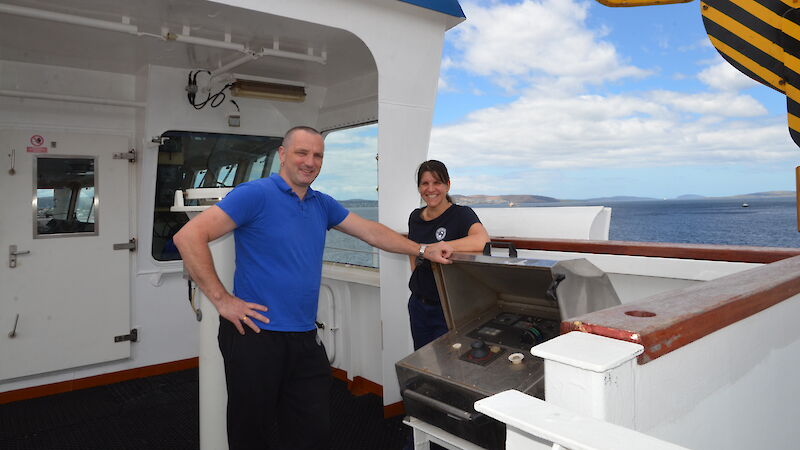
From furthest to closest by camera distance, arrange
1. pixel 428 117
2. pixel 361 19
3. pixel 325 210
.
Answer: pixel 428 117 < pixel 361 19 < pixel 325 210

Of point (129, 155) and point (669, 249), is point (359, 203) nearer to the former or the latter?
point (129, 155)

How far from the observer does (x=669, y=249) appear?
236 centimetres

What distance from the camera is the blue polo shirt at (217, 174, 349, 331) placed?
2.16 meters

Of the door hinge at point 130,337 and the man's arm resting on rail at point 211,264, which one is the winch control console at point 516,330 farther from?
the door hinge at point 130,337

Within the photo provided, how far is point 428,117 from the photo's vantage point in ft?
12.1

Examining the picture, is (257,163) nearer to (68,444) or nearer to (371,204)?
(371,204)

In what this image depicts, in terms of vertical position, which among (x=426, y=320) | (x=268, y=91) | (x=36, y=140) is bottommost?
(x=426, y=320)

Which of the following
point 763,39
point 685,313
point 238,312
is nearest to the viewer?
point 685,313

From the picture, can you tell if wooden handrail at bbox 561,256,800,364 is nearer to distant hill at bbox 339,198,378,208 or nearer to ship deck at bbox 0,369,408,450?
ship deck at bbox 0,369,408,450

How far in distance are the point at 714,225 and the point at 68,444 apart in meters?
74.4

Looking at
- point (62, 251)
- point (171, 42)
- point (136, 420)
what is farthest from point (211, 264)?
point (62, 251)

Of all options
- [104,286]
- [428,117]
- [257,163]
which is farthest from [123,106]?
[428,117]

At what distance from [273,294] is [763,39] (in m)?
2.76

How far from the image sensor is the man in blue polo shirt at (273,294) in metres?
2.08
